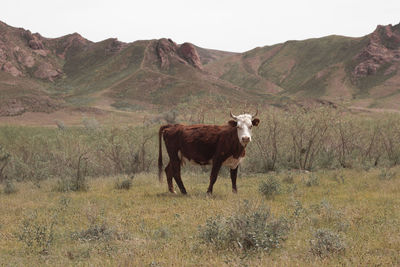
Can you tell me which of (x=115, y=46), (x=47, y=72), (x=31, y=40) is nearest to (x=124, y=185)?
(x=47, y=72)

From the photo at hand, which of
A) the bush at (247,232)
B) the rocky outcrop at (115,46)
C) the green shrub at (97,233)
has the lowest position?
the green shrub at (97,233)

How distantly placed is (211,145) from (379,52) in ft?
483

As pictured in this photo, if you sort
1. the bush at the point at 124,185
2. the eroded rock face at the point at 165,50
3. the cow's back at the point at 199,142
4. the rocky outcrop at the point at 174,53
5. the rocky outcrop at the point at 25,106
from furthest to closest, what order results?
the rocky outcrop at the point at 174,53 < the eroded rock face at the point at 165,50 < the rocky outcrop at the point at 25,106 < the bush at the point at 124,185 < the cow's back at the point at 199,142

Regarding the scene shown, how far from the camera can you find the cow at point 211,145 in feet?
29.2

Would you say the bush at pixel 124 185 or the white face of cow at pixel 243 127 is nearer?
the white face of cow at pixel 243 127

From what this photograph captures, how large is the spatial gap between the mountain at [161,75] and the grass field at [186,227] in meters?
65.6

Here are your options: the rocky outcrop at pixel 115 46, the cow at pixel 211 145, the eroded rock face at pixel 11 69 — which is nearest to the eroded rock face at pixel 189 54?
the rocky outcrop at pixel 115 46

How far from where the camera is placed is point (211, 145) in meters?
9.38

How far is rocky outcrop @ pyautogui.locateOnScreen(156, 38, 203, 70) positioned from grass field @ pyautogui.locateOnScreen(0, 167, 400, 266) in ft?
420

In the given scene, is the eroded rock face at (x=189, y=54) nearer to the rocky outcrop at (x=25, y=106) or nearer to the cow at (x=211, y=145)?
the rocky outcrop at (x=25, y=106)

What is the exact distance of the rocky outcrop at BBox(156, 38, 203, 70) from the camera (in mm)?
138225

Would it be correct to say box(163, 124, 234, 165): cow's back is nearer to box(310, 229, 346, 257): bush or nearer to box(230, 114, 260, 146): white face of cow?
box(230, 114, 260, 146): white face of cow

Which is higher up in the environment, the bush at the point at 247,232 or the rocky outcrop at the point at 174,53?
the rocky outcrop at the point at 174,53

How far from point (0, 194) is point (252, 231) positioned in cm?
1118
